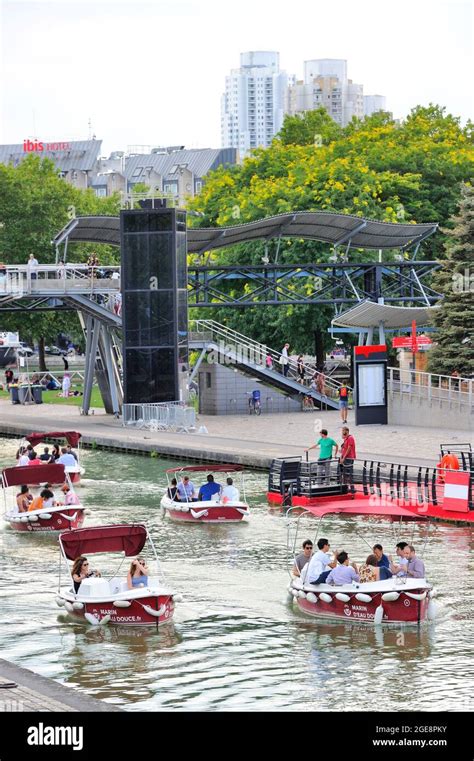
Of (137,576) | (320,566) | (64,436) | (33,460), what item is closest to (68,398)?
(64,436)

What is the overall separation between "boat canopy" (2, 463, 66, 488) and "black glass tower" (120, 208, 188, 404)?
54.3ft

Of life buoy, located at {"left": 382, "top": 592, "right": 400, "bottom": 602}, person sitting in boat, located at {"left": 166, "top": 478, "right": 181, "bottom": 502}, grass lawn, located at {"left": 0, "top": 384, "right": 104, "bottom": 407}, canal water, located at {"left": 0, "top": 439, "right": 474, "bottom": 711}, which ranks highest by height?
grass lawn, located at {"left": 0, "top": 384, "right": 104, "bottom": 407}

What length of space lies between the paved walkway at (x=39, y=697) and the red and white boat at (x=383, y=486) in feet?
57.7

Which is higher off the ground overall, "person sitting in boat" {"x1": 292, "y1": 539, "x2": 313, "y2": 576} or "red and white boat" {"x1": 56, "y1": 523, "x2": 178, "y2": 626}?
"person sitting in boat" {"x1": 292, "y1": 539, "x2": 313, "y2": 576}

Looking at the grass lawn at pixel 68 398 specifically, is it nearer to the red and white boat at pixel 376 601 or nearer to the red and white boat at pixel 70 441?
the red and white boat at pixel 70 441

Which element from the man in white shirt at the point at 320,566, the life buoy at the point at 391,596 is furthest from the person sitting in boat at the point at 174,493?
the life buoy at the point at 391,596

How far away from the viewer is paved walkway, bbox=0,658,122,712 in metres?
18.3

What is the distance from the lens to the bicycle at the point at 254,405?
65.4m

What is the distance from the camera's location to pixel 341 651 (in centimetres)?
2461

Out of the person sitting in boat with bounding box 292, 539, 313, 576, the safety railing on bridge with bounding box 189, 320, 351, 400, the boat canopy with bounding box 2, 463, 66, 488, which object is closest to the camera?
the person sitting in boat with bounding box 292, 539, 313, 576

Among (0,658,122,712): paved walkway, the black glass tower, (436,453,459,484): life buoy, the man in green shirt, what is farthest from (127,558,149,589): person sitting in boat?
the black glass tower

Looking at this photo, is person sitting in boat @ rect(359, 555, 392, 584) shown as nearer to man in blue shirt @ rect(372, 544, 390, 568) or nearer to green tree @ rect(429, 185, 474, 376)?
man in blue shirt @ rect(372, 544, 390, 568)

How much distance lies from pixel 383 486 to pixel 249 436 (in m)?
15.7
